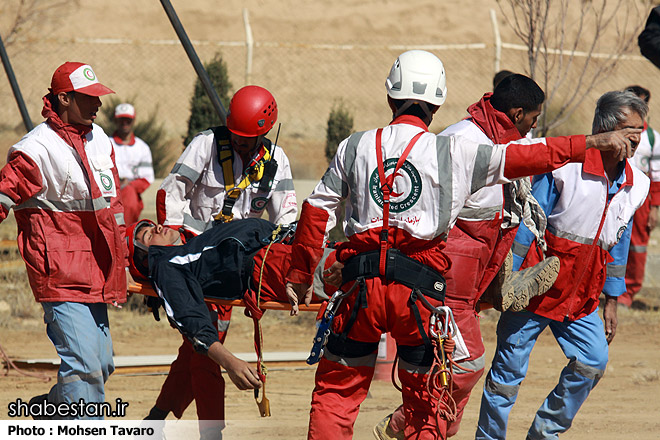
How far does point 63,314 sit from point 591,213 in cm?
306

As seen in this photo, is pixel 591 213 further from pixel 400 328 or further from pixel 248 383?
pixel 248 383

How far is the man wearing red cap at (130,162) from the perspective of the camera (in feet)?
36.7

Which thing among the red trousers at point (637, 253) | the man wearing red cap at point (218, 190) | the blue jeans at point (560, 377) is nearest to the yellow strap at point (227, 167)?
the man wearing red cap at point (218, 190)

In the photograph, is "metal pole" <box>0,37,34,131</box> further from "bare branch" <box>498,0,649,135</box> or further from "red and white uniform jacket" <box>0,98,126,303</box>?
"bare branch" <box>498,0,649,135</box>

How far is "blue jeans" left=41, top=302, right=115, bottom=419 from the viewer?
5.13 m

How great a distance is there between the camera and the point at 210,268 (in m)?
5.50

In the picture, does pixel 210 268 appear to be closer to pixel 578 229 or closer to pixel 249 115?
pixel 249 115

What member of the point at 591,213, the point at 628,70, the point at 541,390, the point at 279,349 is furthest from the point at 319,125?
the point at 591,213

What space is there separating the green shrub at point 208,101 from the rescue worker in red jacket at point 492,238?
10.8 metres

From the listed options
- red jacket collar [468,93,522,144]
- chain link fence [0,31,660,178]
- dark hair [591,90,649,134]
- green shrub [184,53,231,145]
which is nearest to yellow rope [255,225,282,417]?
red jacket collar [468,93,522,144]

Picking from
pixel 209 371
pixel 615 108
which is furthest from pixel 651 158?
pixel 209 371

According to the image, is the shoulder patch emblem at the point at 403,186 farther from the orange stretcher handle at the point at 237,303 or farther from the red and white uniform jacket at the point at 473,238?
the orange stretcher handle at the point at 237,303

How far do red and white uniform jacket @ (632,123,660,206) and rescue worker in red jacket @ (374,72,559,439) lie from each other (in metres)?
5.66

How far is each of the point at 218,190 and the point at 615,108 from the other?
2534mm
